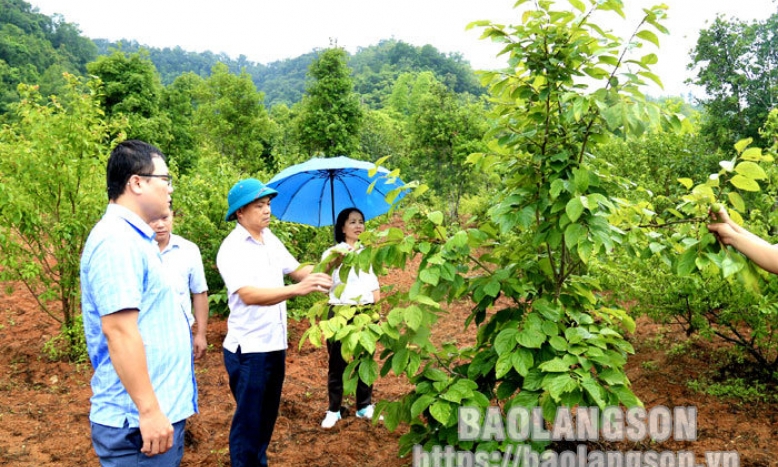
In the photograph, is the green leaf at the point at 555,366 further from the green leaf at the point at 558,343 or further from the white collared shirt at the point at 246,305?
the white collared shirt at the point at 246,305

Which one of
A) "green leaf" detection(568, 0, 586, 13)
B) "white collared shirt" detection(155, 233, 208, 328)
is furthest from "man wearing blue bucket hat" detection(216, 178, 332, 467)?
"green leaf" detection(568, 0, 586, 13)

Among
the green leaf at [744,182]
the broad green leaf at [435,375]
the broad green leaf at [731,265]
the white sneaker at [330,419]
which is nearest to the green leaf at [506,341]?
the broad green leaf at [435,375]

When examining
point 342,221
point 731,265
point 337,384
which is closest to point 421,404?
point 731,265

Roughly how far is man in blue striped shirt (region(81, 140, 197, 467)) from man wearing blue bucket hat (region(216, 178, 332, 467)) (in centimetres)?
95

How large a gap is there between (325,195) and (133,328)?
8.81 feet

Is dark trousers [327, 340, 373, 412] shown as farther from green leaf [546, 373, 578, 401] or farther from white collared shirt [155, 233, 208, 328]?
green leaf [546, 373, 578, 401]

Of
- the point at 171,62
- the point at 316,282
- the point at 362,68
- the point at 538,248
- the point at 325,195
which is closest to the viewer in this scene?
the point at 316,282

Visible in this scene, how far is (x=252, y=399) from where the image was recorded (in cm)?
321

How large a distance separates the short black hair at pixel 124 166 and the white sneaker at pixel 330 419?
9.92 ft

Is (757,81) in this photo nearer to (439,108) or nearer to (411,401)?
Answer: (439,108)

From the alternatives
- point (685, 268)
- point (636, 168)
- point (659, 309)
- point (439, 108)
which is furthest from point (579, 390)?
point (439, 108)

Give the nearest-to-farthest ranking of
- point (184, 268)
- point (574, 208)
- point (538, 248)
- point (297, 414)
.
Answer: point (574, 208) → point (538, 248) → point (184, 268) → point (297, 414)

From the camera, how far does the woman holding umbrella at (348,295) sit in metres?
4.33

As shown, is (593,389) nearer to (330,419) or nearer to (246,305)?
(246,305)
